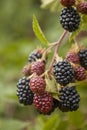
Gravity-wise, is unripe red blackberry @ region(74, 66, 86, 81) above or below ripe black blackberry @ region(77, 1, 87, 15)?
below

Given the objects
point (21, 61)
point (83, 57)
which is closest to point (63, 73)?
point (83, 57)

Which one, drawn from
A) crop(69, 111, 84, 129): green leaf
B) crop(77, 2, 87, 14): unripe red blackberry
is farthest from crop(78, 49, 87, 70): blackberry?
crop(69, 111, 84, 129): green leaf

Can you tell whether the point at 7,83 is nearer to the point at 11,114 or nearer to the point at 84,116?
the point at 11,114

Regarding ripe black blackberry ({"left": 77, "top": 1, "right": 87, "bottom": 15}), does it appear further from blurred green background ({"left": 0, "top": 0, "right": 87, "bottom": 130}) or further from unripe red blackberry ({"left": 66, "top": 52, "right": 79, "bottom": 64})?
blurred green background ({"left": 0, "top": 0, "right": 87, "bottom": 130})

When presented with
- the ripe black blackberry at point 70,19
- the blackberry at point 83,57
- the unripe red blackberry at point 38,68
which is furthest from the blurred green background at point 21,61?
the ripe black blackberry at point 70,19

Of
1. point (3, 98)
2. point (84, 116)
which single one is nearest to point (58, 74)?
point (84, 116)

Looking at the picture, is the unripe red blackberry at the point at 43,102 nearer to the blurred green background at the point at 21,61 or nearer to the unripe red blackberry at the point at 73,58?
the unripe red blackberry at the point at 73,58

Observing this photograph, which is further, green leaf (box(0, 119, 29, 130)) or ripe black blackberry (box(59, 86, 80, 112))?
green leaf (box(0, 119, 29, 130))
